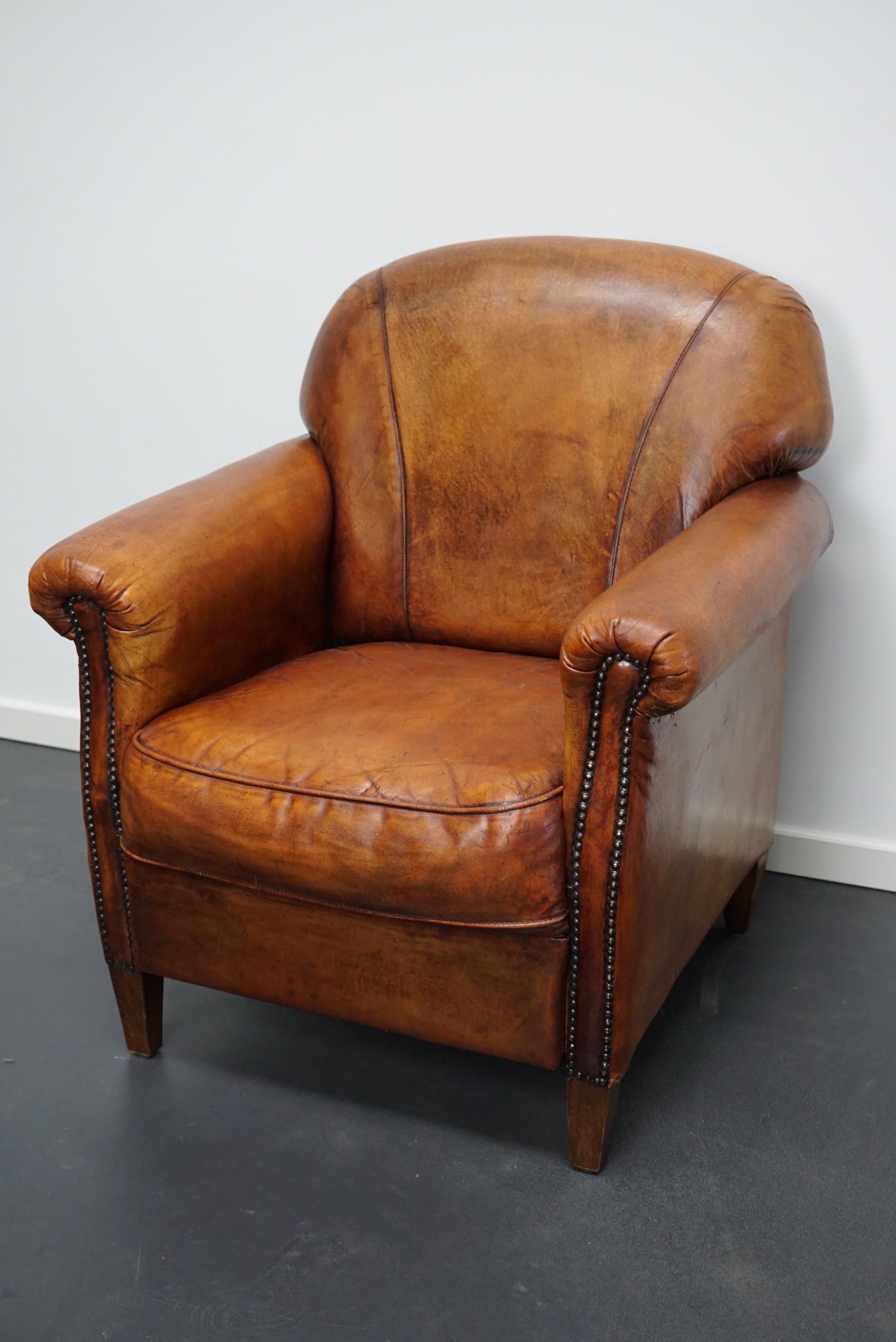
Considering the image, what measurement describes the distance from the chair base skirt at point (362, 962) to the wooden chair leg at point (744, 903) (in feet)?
2.15

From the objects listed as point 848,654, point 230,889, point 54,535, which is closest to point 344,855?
point 230,889

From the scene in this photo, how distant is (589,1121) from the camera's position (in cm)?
154

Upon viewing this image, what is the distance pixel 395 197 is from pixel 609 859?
4.53 ft

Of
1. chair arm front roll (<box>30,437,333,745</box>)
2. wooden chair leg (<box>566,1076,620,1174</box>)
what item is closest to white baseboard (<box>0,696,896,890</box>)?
chair arm front roll (<box>30,437,333,745</box>)

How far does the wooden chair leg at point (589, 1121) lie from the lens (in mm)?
1531

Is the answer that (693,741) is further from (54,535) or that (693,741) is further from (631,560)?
(54,535)

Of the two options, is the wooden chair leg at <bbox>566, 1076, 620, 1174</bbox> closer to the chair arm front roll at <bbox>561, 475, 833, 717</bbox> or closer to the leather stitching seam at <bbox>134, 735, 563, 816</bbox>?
the leather stitching seam at <bbox>134, 735, 563, 816</bbox>

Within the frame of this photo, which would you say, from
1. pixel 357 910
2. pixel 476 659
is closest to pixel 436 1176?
pixel 357 910

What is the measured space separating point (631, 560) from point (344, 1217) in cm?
96

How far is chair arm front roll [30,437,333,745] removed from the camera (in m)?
1.62

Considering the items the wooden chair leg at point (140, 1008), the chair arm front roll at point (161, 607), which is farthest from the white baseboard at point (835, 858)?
the wooden chair leg at point (140, 1008)

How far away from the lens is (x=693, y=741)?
154 cm

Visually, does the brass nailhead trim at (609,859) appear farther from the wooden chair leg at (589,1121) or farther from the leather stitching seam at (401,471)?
the leather stitching seam at (401,471)

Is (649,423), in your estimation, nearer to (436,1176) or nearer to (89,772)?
(89,772)
